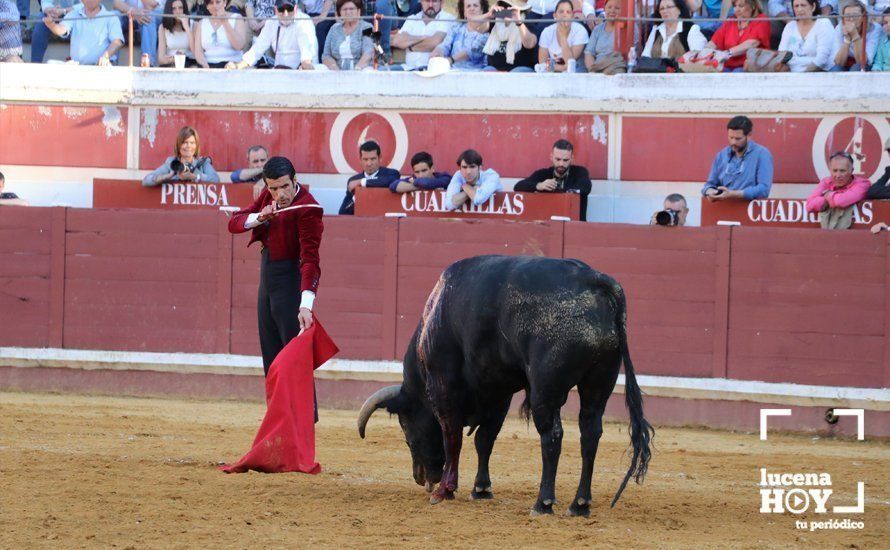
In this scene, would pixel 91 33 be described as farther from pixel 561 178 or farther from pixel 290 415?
pixel 290 415

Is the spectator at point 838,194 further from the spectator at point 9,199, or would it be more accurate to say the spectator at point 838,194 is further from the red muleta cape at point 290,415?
the spectator at point 9,199

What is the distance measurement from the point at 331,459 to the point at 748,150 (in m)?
4.32

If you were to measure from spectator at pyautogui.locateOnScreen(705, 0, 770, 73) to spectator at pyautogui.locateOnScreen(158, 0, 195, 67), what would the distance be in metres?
4.78

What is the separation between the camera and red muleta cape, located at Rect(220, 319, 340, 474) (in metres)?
6.95

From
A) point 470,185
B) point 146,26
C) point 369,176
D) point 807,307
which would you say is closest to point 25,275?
point 146,26

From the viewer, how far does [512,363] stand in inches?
244

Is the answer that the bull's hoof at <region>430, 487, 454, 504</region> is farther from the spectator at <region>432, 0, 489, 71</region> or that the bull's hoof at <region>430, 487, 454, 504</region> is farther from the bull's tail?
the spectator at <region>432, 0, 489, 71</region>

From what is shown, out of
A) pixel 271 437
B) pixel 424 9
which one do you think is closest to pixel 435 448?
pixel 271 437

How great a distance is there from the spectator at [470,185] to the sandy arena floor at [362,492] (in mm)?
2078

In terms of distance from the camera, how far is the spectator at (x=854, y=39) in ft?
35.3

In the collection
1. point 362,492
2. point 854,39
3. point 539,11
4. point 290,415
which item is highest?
point 539,11

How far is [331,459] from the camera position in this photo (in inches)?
308

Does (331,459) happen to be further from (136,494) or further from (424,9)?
(424,9)

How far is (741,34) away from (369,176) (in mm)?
3296
